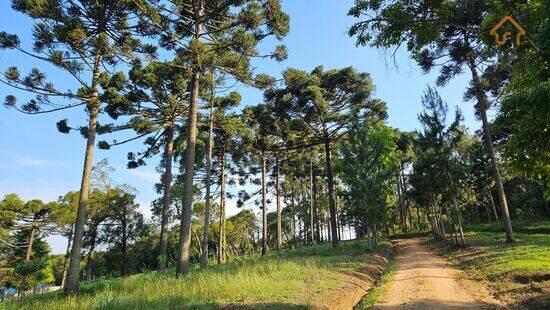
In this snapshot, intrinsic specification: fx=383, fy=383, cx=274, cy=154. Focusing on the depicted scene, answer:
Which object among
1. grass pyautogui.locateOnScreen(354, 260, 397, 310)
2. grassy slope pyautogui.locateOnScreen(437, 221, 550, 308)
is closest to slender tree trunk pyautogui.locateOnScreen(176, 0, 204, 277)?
grass pyautogui.locateOnScreen(354, 260, 397, 310)

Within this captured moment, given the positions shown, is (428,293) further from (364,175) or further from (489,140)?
(489,140)

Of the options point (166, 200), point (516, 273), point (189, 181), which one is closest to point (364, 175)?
point (166, 200)

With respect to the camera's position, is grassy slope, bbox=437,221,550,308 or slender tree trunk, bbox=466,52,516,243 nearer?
grassy slope, bbox=437,221,550,308

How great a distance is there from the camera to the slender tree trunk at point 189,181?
1423 centimetres

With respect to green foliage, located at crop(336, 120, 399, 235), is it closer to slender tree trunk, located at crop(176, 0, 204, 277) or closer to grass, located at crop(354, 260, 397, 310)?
grass, located at crop(354, 260, 397, 310)

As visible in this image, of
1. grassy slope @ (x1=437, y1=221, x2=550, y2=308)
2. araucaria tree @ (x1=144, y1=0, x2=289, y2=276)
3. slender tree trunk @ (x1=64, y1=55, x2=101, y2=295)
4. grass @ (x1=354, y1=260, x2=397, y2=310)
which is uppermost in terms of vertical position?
araucaria tree @ (x1=144, y1=0, x2=289, y2=276)

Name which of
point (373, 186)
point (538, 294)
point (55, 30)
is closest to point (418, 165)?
point (373, 186)

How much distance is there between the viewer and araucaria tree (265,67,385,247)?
26672 mm

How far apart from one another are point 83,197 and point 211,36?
8985 mm

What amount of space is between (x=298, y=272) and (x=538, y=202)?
40.0 meters

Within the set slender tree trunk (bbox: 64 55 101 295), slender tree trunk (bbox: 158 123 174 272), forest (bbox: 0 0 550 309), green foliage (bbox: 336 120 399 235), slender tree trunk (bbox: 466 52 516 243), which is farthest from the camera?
green foliage (bbox: 336 120 399 235)

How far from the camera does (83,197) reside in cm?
1544

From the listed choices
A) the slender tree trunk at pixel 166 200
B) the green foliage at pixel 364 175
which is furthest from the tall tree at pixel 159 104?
the green foliage at pixel 364 175

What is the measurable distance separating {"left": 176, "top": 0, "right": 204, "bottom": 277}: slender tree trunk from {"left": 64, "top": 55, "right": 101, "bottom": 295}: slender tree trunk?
4.06 meters
